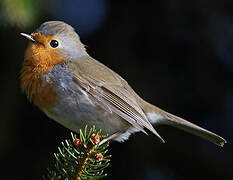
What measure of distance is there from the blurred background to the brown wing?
1.62ft

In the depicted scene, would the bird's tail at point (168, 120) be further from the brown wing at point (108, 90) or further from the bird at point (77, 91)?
the brown wing at point (108, 90)

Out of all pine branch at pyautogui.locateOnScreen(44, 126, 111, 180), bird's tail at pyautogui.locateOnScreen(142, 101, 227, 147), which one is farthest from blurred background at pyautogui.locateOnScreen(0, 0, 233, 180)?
pine branch at pyautogui.locateOnScreen(44, 126, 111, 180)

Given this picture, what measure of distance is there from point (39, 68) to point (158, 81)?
4.25 ft

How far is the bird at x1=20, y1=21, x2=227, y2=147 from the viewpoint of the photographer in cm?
396

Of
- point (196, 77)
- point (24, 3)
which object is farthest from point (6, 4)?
point (196, 77)

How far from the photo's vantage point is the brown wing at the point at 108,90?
13.6 feet

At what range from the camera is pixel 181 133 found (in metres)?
4.87

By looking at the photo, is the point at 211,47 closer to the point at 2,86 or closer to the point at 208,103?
the point at 208,103

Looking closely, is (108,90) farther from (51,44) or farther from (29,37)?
(29,37)

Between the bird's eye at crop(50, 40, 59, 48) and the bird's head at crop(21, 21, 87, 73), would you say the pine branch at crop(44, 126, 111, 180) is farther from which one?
the bird's eye at crop(50, 40, 59, 48)

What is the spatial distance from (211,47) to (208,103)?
22.0 inches

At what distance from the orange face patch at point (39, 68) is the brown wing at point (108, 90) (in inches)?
7.5

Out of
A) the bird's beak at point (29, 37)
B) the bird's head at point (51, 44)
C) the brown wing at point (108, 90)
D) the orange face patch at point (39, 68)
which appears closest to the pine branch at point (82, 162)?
the orange face patch at point (39, 68)

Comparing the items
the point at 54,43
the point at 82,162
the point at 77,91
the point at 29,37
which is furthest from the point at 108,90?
the point at 82,162
